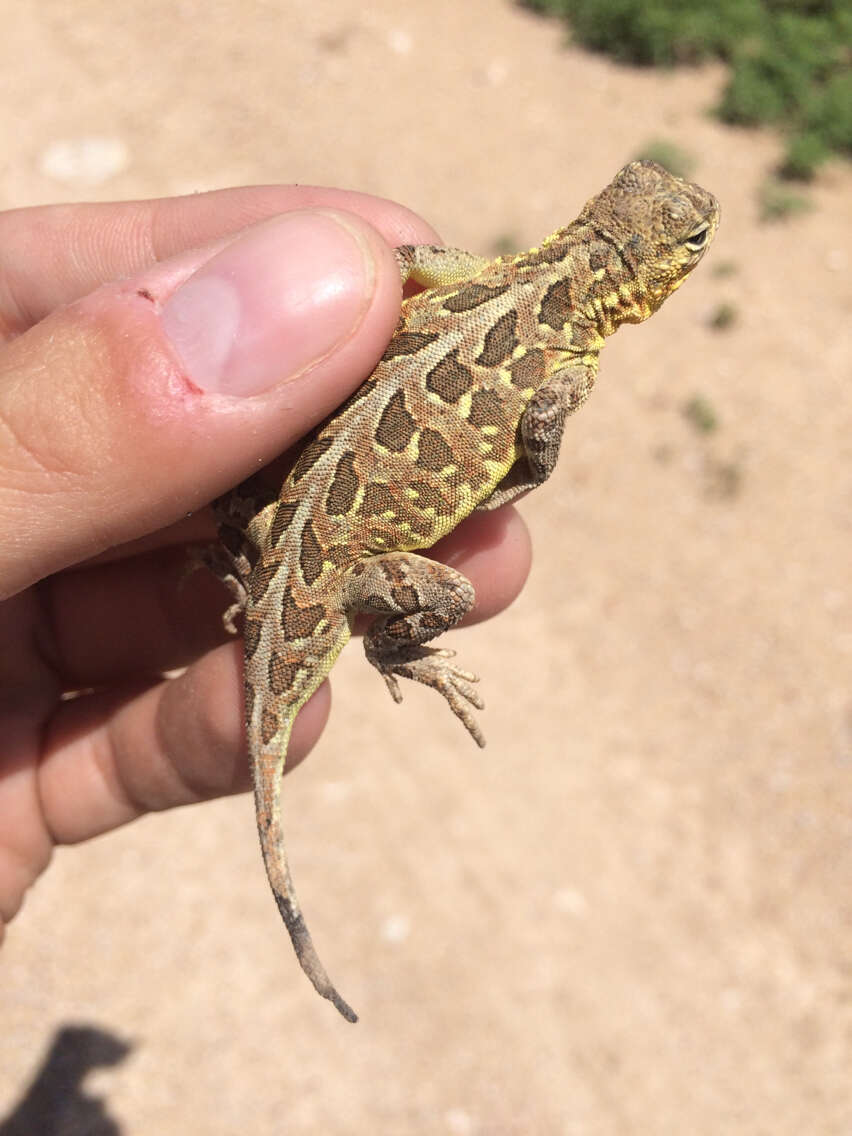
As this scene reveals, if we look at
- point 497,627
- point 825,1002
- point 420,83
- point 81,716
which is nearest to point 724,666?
point 497,627

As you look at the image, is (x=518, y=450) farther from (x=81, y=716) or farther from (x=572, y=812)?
(x=572, y=812)

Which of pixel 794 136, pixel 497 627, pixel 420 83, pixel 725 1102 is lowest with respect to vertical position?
pixel 725 1102

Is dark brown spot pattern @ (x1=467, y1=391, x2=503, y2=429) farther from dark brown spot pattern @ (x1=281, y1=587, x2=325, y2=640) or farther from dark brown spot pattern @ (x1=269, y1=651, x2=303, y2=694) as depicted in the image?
dark brown spot pattern @ (x1=269, y1=651, x2=303, y2=694)

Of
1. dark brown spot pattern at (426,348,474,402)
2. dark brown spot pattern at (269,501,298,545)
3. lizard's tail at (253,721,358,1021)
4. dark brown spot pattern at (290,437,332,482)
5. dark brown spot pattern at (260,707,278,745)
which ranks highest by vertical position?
dark brown spot pattern at (426,348,474,402)

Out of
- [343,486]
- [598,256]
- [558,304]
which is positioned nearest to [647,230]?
[598,256]

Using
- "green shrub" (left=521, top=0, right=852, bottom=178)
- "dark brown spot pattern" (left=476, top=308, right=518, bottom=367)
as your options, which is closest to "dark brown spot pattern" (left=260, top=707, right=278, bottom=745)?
"dark brown spot pattern" (left=476, top=308, right=518, bottom=367)

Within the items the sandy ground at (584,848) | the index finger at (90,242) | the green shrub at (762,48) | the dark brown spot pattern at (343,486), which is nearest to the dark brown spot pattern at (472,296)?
the index finger at (90,242)

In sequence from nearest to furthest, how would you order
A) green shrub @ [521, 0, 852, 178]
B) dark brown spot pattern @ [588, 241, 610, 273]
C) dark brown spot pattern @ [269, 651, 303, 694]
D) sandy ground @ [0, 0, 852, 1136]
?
dark brown spot pattern @ [269, 651, 303, 694]
dark brown spot pattern @ [588, 241, 610, 273]
sandy ground @ [0, 0, 852, 1136]
green shrub @ [521, 0, 852, 178]
